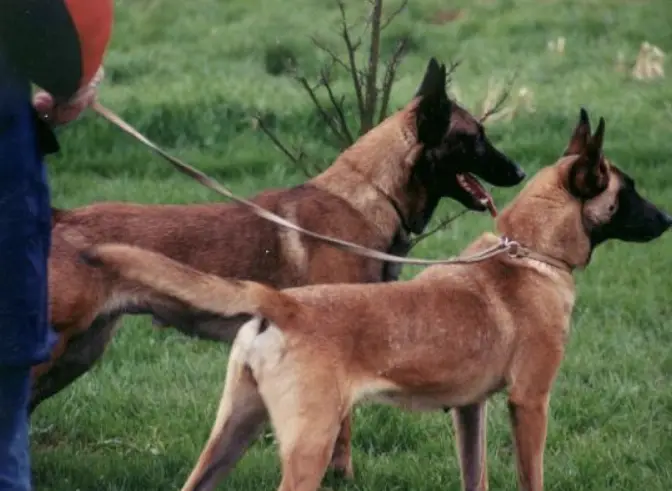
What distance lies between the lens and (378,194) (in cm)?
556

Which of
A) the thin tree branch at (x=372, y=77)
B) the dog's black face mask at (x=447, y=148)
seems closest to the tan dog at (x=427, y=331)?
the dog's black face mask at (x=447, y=148)

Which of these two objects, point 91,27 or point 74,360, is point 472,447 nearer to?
point 74,360

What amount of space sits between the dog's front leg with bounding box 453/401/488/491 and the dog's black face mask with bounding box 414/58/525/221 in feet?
3.53

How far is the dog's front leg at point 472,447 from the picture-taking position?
496 cm

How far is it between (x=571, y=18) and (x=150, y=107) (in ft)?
19.2

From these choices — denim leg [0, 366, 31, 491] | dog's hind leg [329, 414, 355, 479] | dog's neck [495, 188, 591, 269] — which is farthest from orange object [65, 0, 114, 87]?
dog's hind leg [329, 414, 355, 479]

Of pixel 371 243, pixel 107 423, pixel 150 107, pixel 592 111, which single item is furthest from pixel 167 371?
pixel 592 111

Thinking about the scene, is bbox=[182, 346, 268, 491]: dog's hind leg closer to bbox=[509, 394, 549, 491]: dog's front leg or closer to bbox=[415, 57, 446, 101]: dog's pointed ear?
bbox=[509, 394, 549, 491]: dog's front leg

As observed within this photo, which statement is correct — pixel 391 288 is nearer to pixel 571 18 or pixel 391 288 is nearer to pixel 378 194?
pixel 378 194

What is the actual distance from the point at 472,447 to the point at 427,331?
0.72 metres

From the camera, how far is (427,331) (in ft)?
14.6

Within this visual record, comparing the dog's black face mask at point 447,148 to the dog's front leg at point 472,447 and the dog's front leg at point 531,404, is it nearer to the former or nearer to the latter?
the dog's front leg at point 472,447

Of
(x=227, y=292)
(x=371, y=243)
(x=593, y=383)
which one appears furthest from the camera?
(x=593, y=383)

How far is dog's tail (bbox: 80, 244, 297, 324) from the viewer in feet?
12.8
